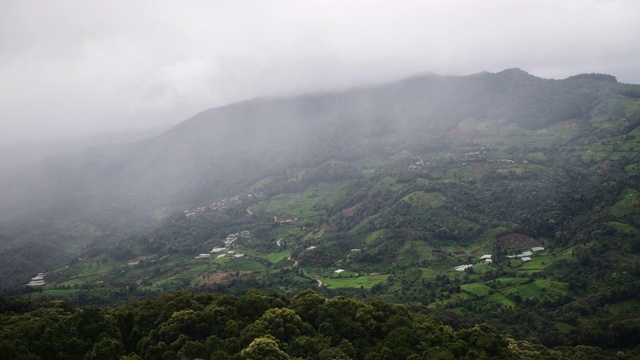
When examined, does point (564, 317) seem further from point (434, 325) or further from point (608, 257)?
point (434, 325)

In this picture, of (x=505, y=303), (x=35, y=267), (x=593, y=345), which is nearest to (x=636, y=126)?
(x=505, y=303)

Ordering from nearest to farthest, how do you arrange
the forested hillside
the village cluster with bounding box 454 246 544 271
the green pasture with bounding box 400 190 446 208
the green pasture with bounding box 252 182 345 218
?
the forested hillside → the village cluster with bounding box 454 246 544 271 → the green pasture with bounding box 400 190 446 208 → the green pasture with bounding box 252 182 345 218

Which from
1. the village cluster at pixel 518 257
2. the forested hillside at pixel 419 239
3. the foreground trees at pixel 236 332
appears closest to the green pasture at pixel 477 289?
the forested hillside at pixel 419 239

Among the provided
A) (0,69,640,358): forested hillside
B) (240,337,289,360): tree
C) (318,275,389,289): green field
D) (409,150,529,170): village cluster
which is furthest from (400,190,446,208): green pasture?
(240,337,289,360): tree

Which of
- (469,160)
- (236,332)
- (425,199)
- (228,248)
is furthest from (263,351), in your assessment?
(469,160)

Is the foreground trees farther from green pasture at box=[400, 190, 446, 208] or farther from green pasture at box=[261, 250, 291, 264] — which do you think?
green pasture at box=[400, 190, 446, 208]

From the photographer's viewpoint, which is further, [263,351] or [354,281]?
[354,281]

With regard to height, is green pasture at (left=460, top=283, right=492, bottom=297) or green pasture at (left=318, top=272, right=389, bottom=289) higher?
green pasture at (left=460, top=283, right=492, bottom=297)

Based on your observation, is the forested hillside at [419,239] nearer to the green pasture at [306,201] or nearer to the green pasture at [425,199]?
the green pasture at [425,199]

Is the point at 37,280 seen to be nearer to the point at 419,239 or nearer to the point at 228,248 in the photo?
the point at 228,248

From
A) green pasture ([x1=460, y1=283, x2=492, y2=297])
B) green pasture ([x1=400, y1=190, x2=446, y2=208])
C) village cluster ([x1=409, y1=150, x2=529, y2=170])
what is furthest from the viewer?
village cluster ([x1=409, y1=150, x2=529, y2=170])
